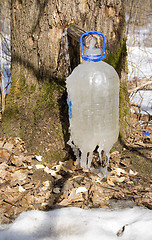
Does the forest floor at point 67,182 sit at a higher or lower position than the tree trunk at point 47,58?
lower

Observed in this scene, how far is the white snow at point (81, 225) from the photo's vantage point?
1875 millimetres

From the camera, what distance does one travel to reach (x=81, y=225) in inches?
78.5

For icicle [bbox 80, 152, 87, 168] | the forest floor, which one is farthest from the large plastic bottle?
the forest floor

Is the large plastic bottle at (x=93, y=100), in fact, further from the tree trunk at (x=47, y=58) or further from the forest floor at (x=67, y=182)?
the tree trunk at (x=47, y=58)

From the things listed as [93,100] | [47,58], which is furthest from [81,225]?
[47,58]

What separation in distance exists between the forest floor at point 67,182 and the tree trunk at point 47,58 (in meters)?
0.20

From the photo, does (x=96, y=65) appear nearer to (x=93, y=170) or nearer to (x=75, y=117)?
(x=75, y=117)

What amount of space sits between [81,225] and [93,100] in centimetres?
110

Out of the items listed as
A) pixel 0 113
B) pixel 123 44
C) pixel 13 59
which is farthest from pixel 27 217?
pixel 123 44

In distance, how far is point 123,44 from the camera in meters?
3.20

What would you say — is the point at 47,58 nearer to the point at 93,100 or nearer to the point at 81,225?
the point at 93,100

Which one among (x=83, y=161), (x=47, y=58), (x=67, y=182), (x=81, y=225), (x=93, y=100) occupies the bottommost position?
(x=81, y=225)

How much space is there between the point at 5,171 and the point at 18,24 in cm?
187

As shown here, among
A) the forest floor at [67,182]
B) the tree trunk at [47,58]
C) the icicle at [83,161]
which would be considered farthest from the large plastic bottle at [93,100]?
the tree trunk at [47,58]
